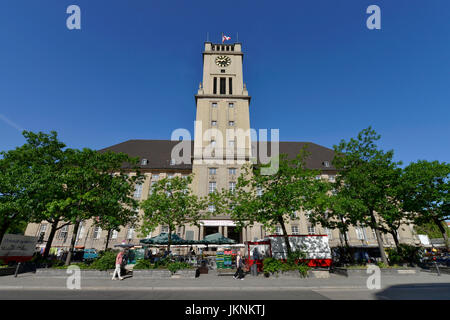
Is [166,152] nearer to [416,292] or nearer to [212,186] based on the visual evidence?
[212,186]

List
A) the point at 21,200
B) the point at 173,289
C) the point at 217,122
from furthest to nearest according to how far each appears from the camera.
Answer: the point at 217,122 < the point at 21,200 < the point at 173,289

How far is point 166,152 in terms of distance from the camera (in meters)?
47.0

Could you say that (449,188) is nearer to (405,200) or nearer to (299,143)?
(405,200)

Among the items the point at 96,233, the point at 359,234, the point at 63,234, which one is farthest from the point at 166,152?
the point at 359,234

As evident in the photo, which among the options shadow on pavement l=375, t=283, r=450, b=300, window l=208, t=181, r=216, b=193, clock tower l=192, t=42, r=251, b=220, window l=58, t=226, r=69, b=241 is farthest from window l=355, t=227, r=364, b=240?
window l=58, t=226, r=69, b=241

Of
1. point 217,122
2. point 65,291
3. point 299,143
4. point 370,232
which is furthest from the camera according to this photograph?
point 299,143

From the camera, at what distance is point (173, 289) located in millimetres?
10641

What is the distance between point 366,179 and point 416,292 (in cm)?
1095

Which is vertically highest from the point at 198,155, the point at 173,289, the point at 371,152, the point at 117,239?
the point at 198,155

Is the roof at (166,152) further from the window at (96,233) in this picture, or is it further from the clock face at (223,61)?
the clock face at (223,61)

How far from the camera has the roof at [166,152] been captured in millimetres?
42875

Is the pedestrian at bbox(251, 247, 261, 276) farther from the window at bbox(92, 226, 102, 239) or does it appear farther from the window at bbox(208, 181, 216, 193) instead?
the window at bbox(92, 226, 102, 239)
